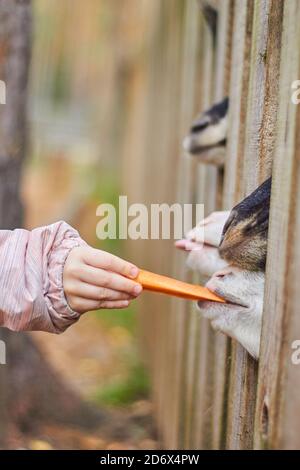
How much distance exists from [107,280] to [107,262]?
4cm

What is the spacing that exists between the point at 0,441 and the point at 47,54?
11277mm

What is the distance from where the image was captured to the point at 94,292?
179 centimetres

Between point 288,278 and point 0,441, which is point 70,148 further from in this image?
point 288,278

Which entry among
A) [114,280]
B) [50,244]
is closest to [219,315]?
[114,280]

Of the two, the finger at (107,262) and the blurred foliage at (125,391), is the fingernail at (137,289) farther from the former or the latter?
the blurred foliage at (125,391)

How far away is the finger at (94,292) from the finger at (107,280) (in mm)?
10

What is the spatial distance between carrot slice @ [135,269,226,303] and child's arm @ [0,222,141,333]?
35mm

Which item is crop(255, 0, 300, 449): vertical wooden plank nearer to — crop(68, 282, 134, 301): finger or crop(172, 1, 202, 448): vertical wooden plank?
crop(68, 282, 134, 301): finger

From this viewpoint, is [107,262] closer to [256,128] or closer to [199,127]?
[256,128]

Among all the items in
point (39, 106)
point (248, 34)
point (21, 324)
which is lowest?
point (21, 324)

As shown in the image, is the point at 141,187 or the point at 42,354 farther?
the point at 141,187

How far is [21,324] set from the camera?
1.88 m

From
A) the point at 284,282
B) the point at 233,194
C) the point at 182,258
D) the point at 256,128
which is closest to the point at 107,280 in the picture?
the point at 284,282

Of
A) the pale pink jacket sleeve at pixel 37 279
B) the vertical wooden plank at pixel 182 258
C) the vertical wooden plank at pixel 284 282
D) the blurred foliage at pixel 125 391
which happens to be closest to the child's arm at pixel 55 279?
the pale pink jacket sleeve at pixel 37 279
